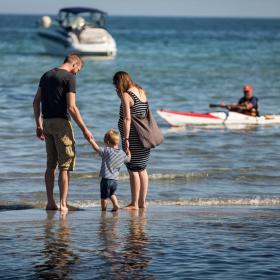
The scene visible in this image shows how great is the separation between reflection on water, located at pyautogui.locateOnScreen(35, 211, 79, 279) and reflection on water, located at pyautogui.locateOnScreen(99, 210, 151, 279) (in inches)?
12.1

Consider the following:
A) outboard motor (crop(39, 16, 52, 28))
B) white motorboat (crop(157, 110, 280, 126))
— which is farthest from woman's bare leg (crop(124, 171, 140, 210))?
outboard motor (crop(39, 16, 52, 28))

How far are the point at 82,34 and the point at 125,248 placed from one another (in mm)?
46724

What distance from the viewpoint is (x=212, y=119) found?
22.4 metres

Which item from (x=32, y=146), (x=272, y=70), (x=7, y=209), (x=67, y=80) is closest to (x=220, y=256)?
(x=67, y=80)

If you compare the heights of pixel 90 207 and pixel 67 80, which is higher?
pixel 67 80

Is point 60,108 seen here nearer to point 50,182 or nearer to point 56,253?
point 50,182

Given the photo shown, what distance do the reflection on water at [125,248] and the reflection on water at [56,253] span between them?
12.1 inches

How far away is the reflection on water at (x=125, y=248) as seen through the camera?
7.89 metres

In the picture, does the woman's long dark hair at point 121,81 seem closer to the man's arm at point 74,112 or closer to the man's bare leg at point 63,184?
the man's arm at point 74,112

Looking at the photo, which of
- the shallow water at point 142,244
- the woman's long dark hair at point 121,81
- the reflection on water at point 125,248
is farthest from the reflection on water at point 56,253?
the woman's long dark hair at point 121,81

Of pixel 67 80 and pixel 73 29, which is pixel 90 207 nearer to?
pixel 67 80

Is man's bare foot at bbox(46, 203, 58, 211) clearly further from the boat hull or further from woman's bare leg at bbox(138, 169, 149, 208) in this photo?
the boat hull

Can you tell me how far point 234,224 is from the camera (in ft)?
32.4

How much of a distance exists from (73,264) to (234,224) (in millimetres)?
2353
